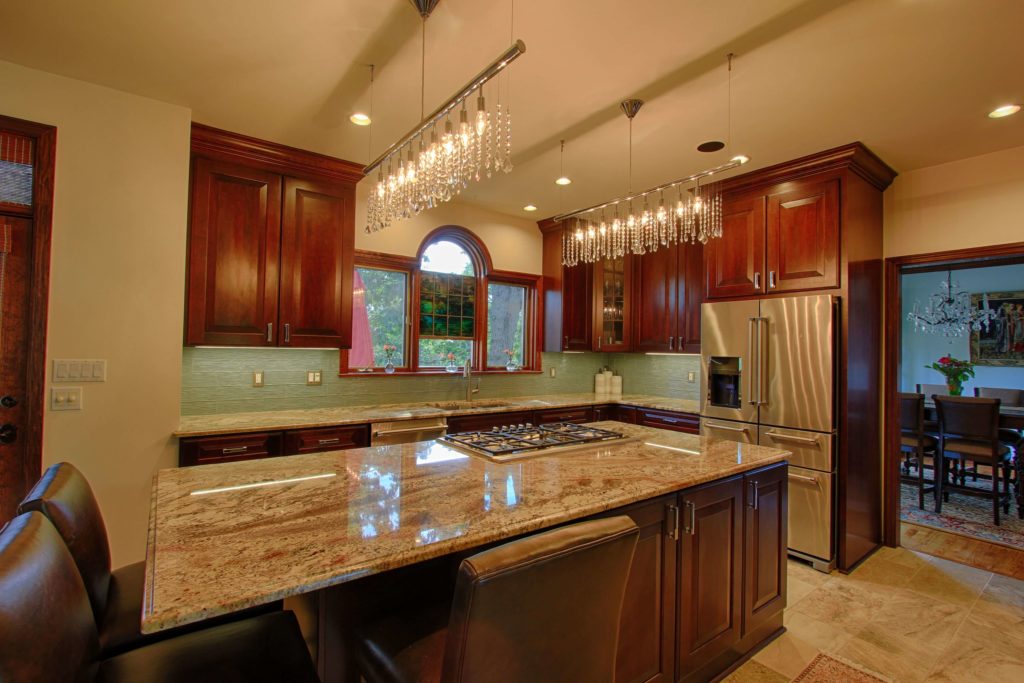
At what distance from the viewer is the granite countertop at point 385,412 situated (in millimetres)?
2816

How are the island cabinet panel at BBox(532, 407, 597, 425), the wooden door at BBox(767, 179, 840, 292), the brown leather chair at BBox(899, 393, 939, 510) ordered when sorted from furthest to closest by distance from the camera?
1. the brown leather chair at BBox(899, 393, 939, 510)
2. the island cabinet panel at BBox(532, 407, 597, 425)
3. the wooden door at BBox(767, 179, 840, 292)

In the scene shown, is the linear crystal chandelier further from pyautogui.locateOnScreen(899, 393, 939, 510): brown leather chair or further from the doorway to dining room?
pyautogui.locateOnScreen(899, 393, 939, 510): brown leather chair

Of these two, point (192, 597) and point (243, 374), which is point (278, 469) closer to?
point (192, 597)

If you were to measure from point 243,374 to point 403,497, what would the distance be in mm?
2409

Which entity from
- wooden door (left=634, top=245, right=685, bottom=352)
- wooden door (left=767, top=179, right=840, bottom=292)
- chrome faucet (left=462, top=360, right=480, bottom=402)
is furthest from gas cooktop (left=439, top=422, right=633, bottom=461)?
wooden door (left=634, top=245, right=685, bottom=352)

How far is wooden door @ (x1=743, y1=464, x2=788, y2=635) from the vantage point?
6.92ft

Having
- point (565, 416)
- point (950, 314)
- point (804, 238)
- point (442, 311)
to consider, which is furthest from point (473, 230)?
point (950, 314)

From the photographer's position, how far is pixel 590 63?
2223 mm

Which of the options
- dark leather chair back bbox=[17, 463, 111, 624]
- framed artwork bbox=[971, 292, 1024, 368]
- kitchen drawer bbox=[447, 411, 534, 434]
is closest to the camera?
dark leather chair back bbox=[17, 463, 111, 624]

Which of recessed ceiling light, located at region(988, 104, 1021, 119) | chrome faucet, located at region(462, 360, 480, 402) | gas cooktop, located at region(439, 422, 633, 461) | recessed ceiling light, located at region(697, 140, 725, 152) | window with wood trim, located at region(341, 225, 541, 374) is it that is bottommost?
gas cooktop, located at region(439, 422, 633, 461)

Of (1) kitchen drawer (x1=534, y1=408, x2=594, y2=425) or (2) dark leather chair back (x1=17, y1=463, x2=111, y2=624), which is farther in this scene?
(1) kitchen drawer (x1=534, y1=408, x2=594, y2=425)

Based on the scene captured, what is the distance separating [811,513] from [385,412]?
297 cm

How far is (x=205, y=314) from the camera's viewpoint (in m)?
2.91

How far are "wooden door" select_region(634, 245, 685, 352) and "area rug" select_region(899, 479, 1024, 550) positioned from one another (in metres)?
2.50
